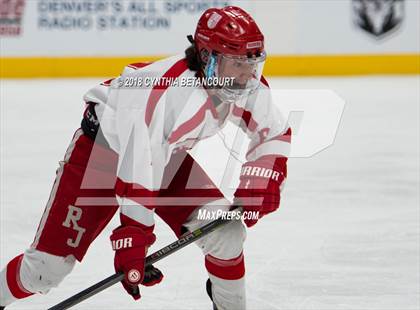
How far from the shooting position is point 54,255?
2.62 m

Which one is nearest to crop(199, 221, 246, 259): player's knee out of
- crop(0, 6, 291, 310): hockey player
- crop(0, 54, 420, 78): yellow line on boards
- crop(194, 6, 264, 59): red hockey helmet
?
crop(0, 6, 291, 310): hockey player

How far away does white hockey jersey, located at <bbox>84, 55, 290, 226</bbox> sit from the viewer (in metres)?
2.42

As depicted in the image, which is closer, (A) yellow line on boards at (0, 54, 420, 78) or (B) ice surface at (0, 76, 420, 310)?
Answer: (B) ice surface at (0, 76, 420, 310)

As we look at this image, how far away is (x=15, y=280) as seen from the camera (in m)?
2.71

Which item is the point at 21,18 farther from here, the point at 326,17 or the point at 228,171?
the point at 228,171

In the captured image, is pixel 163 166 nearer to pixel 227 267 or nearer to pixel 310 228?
pixel 227 267

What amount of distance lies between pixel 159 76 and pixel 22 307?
1050 millimetres

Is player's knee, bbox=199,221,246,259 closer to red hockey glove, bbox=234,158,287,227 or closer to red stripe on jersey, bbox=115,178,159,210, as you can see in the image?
red hockey glove, bbox=234,158,287,227

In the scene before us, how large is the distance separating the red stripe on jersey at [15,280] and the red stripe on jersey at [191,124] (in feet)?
2.00

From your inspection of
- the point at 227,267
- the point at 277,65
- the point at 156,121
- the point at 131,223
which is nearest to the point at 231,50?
the point at 156,121

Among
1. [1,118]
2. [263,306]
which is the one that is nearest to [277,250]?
[263,306]

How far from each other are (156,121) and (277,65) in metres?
6.11

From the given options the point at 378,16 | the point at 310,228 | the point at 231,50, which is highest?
the point at 231,50

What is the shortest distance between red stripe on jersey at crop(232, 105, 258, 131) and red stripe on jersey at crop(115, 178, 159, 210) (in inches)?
17.7
